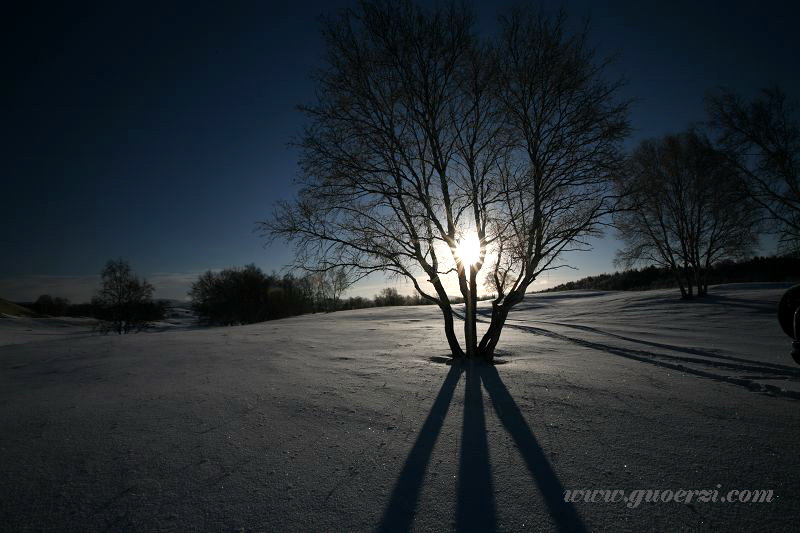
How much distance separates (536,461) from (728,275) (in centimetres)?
3551

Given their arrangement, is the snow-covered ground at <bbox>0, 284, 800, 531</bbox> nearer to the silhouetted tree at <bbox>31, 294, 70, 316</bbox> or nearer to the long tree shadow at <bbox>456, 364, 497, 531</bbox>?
the long tree shadow at <bbox>456, 364, 497, 531</bbox>

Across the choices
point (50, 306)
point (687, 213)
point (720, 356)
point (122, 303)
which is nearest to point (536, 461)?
point (720, 356)

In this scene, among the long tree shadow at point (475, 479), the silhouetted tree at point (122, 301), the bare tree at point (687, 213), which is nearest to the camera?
the long tree shadow at point (475, 479)

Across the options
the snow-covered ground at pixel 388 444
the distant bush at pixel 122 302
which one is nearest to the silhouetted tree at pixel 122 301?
the distant bush at pixel 122 302

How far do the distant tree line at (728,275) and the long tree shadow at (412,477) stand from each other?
21983 mm

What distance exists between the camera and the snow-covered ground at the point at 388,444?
190cm

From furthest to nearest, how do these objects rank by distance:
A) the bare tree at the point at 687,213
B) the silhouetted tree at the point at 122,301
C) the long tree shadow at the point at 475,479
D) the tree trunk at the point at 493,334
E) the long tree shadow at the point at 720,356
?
the silhouetted tree at the point at 122,301, the bare tree at the point at 687,213, the tree trunk at the point at 493,334, the long tree shadow at the point at 720,356, the long tree shadow at the point at 475,479

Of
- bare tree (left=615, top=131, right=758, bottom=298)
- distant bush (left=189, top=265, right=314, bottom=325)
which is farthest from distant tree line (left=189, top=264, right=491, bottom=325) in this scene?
bare tree (left=615, top=131, right=758, bottom=298)

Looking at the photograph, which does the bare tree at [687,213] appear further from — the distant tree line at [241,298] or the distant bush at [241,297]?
the distant bush at [241,297]

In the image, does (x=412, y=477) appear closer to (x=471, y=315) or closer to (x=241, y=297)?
(x=471, y=315)

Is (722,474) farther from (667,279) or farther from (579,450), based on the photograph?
(667,279)

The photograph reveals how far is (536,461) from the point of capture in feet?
8.12

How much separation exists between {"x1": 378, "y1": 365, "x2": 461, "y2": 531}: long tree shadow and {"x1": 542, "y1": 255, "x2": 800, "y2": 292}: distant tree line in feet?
72.1

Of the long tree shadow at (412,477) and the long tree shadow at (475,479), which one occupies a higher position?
the long tree shadow at (412,477)
